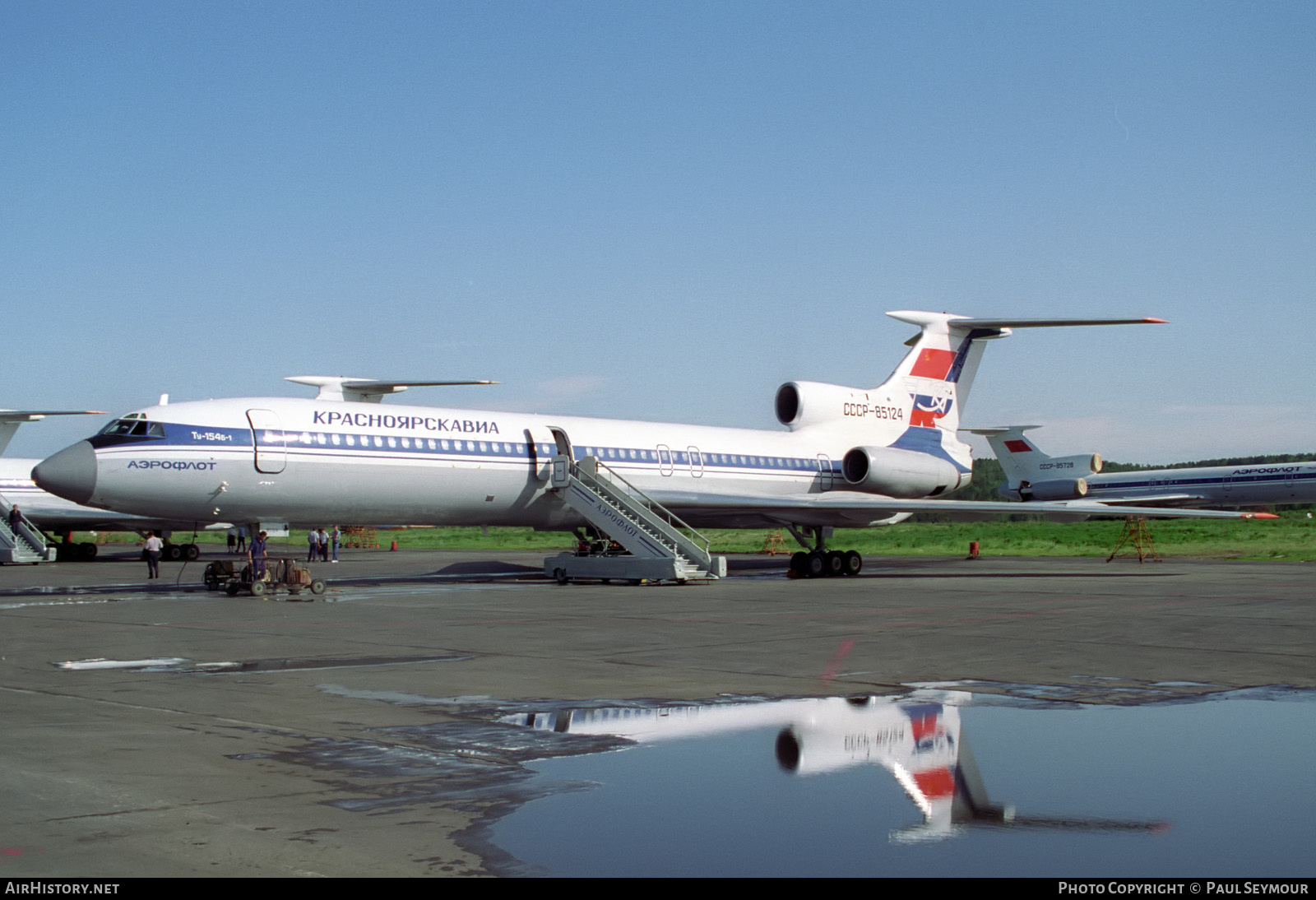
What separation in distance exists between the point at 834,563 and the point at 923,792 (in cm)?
2390

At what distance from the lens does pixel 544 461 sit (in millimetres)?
26531

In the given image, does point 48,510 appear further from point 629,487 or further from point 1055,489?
point 1055,489

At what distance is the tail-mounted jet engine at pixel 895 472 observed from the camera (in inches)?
1224

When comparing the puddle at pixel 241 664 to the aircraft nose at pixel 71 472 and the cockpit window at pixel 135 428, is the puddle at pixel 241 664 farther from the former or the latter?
the cockpit window at pixel 135 428

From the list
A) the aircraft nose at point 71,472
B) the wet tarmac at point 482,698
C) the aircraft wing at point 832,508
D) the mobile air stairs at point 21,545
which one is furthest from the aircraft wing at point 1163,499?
the aircraft nose at point 71,472

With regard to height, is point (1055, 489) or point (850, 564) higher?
point (1055, 489)

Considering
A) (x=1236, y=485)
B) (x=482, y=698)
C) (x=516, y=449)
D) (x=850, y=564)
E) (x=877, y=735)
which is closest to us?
(x=877, y=735)

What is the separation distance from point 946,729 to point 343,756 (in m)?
3.65

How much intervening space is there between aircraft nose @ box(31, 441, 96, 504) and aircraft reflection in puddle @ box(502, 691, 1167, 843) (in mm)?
15423

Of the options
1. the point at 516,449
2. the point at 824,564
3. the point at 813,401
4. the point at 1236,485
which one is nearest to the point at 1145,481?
the point at 1236,485

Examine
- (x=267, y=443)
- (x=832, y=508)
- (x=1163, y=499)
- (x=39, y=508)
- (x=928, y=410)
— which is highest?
(x=928, y=410)

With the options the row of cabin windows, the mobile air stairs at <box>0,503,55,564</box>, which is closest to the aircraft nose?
the row of cabin windows

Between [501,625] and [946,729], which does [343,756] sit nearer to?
[946,729]

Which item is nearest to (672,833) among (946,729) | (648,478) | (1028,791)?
(1028,791)
